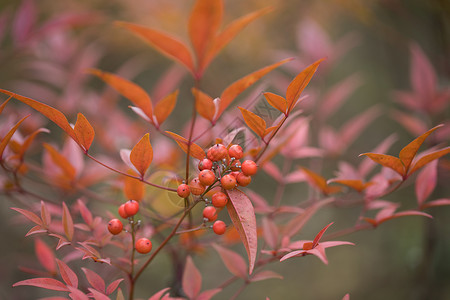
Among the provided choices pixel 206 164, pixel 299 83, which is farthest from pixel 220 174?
pixel 299 83

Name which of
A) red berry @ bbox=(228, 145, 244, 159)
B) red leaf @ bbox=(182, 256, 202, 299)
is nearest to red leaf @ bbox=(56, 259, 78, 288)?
red leaf @ bbox=(182, 256, 202, 299)

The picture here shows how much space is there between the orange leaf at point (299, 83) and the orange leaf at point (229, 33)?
7 centimetres

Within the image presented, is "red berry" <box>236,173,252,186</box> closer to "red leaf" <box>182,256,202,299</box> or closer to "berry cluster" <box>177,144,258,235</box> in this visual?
"berry cluster" <box>177,144,258,235</box>

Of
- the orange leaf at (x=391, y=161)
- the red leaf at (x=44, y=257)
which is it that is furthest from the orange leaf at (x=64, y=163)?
the orange leaf at (x=391, y=161)

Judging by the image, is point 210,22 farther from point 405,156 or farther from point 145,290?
point 145,290

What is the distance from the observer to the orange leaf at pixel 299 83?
330mm

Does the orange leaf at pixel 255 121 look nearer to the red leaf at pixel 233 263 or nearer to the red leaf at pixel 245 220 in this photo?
the red leaf at pixel 245 220

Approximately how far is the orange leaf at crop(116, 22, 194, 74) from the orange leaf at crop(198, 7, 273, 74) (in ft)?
0.06

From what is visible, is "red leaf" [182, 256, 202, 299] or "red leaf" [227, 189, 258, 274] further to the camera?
"red leaf" [182, 256, 202, 299]

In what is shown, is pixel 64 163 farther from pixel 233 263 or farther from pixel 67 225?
pixel 233 263

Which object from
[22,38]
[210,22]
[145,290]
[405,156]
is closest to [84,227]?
[210,22]

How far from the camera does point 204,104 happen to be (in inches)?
14.2

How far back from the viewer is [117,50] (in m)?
1.60

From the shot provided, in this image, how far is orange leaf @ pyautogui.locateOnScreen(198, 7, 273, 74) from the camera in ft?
1.03
